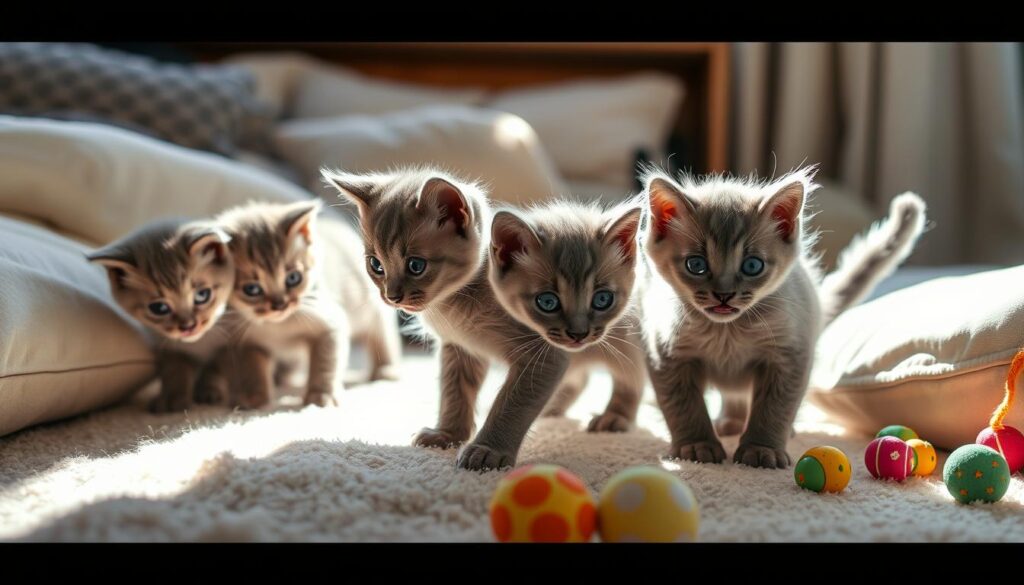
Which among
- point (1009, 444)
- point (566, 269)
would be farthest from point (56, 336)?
point (1009, 444)

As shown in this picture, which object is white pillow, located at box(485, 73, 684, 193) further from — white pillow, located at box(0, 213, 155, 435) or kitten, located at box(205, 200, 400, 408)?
white pillow, located at box(0, 213, 155, 435)

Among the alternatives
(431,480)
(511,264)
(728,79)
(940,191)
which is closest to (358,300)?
(511,264)

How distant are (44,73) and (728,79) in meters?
2.56

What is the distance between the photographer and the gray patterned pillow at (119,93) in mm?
2490

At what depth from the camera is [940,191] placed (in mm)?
3385

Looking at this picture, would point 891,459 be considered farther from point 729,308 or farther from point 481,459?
point 481,459

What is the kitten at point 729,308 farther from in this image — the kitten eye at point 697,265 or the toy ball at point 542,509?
the toy ball at point 542,509

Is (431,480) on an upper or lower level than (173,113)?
lower

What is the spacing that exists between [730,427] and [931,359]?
1.41ft

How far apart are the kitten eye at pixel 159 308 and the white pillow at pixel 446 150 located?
95 cm

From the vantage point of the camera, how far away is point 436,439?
5.00 feet

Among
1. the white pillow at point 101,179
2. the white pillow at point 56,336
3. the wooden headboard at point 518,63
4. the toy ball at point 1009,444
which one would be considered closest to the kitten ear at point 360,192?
the white pillow at point 56,336

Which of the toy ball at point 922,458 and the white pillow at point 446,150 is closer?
the toy ball at point 922,458
